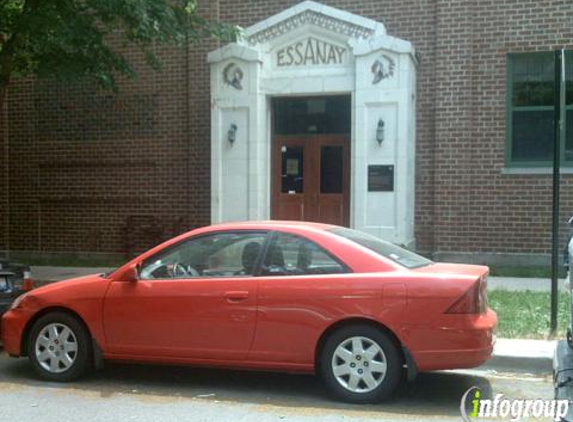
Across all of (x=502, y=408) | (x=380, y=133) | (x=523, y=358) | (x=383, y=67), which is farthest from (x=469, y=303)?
(x=383, y=67)

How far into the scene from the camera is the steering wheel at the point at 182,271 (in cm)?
600

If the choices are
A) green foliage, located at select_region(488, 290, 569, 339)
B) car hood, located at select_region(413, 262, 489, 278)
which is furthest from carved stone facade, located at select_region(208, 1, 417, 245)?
car hood, located at select_region(413, 262, 489, 278)

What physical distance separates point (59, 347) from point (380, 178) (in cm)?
691

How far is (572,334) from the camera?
4.33 meters

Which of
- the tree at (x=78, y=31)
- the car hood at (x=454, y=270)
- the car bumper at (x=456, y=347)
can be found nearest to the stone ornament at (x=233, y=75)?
the tree at (x=78, y=31)

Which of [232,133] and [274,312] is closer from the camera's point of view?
[274,312]

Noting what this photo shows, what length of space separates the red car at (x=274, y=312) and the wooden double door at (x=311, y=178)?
679 centimetres

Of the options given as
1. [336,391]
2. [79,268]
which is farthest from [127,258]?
[336,391]

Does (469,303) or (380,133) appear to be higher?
(380,133)

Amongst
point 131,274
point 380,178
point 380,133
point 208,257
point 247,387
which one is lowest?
point 247,387

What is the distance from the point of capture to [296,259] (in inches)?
228

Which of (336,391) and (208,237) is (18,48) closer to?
(208,237)

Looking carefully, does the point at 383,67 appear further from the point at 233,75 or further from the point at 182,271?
the point at 182,271

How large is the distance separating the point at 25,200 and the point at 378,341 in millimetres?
11684
